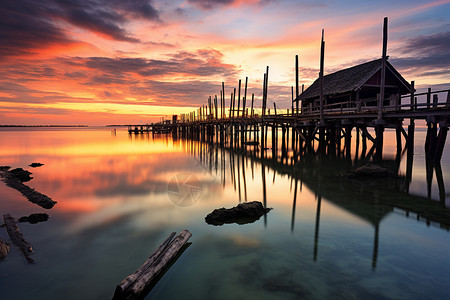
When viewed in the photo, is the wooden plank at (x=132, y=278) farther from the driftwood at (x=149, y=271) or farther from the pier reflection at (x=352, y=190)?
the pier reflection at (x=352, y=190)

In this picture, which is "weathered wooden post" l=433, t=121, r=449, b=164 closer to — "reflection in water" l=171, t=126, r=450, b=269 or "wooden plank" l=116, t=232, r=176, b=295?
"reflection in water" l=171, t=126, r=450, b=269

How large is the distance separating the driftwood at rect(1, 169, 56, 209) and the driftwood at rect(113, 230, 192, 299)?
6.87 meters

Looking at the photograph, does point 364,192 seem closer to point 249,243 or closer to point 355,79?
point 249,243

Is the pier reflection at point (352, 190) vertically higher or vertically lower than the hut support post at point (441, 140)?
lower

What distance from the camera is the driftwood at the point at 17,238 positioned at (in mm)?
5943

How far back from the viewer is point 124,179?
15.0m

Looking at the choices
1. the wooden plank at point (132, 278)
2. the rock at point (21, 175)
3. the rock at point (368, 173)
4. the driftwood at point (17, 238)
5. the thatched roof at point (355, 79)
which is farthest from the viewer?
the thatched roof at point (355, 79)

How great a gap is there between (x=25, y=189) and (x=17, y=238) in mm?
7038

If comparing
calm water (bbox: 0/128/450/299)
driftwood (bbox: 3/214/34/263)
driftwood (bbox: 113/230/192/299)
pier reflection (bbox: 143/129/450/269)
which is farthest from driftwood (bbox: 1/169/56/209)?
pier reflection (bbox: 143/129/450/269)

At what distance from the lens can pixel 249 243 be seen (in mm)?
6348

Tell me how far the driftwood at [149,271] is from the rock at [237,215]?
5.71ft

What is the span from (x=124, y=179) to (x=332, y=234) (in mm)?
12158

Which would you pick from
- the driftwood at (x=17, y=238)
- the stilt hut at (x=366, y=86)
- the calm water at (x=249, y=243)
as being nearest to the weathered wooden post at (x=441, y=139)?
the calm water at (x=249, y=243)

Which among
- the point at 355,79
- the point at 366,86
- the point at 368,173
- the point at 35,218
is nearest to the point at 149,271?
the point at 35,218
